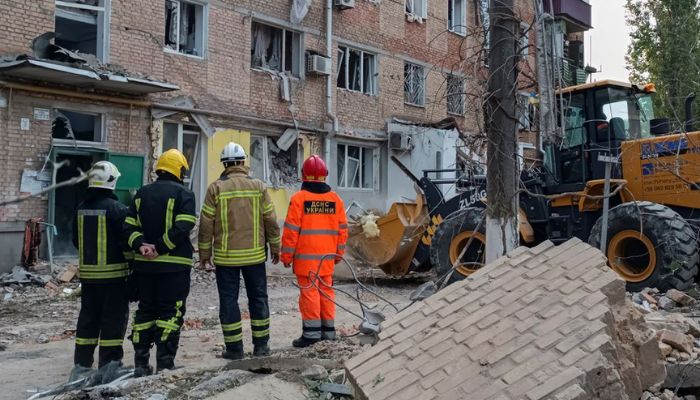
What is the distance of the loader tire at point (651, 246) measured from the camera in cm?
827

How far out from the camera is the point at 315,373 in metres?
4.95

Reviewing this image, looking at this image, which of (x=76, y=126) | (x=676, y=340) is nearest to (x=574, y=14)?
(x=76, y=126)

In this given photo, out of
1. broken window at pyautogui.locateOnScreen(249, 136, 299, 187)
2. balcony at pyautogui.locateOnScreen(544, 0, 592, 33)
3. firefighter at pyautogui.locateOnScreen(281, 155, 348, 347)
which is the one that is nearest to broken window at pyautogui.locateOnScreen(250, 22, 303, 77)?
broken window at pyautogui.locateOnScreen(249, 136, 299, 187)

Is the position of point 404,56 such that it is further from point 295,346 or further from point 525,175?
point 295,346

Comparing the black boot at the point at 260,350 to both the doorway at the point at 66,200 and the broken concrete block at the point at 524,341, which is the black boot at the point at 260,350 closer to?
the broken concrete block at the point at 524,341

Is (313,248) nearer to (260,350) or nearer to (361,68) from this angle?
(260,350)

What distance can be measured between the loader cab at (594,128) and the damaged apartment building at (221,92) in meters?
1.74

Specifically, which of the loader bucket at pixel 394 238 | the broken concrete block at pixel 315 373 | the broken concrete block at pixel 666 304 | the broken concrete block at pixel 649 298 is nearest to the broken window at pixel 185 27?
the loader bucket at pixel 394 238

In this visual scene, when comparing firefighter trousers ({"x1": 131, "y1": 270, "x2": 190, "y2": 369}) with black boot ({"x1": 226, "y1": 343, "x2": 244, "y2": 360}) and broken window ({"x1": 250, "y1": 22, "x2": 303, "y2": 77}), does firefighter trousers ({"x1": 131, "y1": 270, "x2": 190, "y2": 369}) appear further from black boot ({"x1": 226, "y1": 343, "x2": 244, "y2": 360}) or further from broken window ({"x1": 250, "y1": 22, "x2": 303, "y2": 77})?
broken window ({"x1": 250, "y1": 22, "x2": 303, "y2": 77})

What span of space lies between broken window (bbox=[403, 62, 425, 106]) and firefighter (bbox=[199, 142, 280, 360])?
14.2m

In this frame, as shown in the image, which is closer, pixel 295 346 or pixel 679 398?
pixel 679 398

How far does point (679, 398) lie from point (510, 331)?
1432mm

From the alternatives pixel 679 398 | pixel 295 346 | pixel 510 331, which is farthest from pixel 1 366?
pixel 679 398

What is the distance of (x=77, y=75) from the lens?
11.2 m
